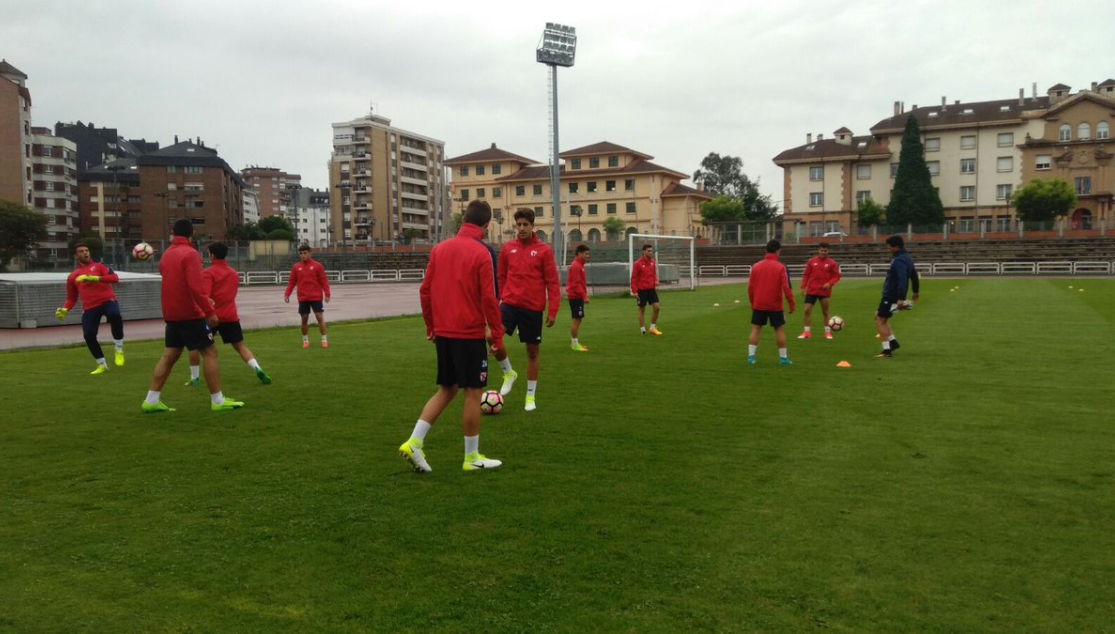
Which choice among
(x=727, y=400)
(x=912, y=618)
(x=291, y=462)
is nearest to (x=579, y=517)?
(x=912, y=618)

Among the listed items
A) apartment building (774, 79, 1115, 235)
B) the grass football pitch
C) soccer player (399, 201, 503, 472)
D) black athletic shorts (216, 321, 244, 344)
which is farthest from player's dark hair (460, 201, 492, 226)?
apartment building (774, 79, 1115, 235)

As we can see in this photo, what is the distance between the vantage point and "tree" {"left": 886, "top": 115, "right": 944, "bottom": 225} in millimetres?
76125

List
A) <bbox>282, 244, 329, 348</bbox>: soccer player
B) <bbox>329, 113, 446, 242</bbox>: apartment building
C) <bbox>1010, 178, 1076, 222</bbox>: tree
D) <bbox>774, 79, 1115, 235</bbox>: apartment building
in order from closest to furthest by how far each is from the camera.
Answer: <bbox>282, 244, 329, 348</bbox>: soccer player < <bbox>1010, 178, 1076, 222</bbox>: tree < <bbox>774, 79, 1115, 235</bbox>: apartment building < <bbox>329, 113, 446, 242</bbox>: apartment building

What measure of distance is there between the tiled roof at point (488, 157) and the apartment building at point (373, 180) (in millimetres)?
13993

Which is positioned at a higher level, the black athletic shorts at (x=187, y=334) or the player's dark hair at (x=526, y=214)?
the player's dark hair at (x=526, y=214)

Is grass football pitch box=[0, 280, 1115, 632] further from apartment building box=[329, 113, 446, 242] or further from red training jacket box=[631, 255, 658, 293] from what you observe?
apartment building box=[329, 113, 446, 242]

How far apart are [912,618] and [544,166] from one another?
9425cm

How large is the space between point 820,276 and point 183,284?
11873 millimetres

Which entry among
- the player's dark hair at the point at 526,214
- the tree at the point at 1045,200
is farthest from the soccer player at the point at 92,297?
the tree at the point at 1045,200

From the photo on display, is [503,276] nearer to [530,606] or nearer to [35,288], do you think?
[530,606]

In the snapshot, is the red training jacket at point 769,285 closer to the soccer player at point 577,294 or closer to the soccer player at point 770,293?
the soccer player at point 770,293

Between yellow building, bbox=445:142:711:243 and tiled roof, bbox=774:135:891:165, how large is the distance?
38.4 ft

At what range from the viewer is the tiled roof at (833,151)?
81375 mm

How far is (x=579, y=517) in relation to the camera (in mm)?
5152
